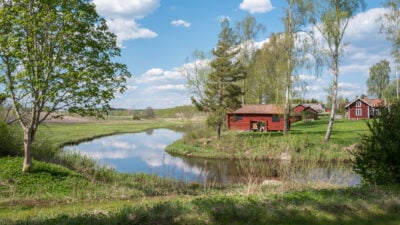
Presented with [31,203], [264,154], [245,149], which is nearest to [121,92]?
[31,203]

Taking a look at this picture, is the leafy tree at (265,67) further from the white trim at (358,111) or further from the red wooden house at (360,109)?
the white trim at (358,111)

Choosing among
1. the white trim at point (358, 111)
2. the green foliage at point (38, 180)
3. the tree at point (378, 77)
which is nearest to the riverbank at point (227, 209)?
the green foliage at point (38, 180)

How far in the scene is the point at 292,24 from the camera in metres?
33.0

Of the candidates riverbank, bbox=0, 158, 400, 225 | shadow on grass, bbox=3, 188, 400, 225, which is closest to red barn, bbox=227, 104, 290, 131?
riverbank, bbox=0, 158, 400, 225

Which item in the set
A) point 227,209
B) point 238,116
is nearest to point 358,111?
point 238,116

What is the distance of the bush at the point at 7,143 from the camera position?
1379 cm

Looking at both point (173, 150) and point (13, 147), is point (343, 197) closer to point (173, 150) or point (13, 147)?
point (13, 147)

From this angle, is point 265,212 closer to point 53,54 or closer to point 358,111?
point 53,54

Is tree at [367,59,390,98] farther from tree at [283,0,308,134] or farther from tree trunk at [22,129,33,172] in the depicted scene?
tree trunk at [22,129,33,172]

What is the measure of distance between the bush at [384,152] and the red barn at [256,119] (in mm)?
31510

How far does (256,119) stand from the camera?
43.1 metres

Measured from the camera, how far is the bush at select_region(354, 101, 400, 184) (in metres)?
9.53

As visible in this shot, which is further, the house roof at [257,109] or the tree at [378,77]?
the tree at [378,77]

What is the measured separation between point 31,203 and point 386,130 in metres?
10.2
